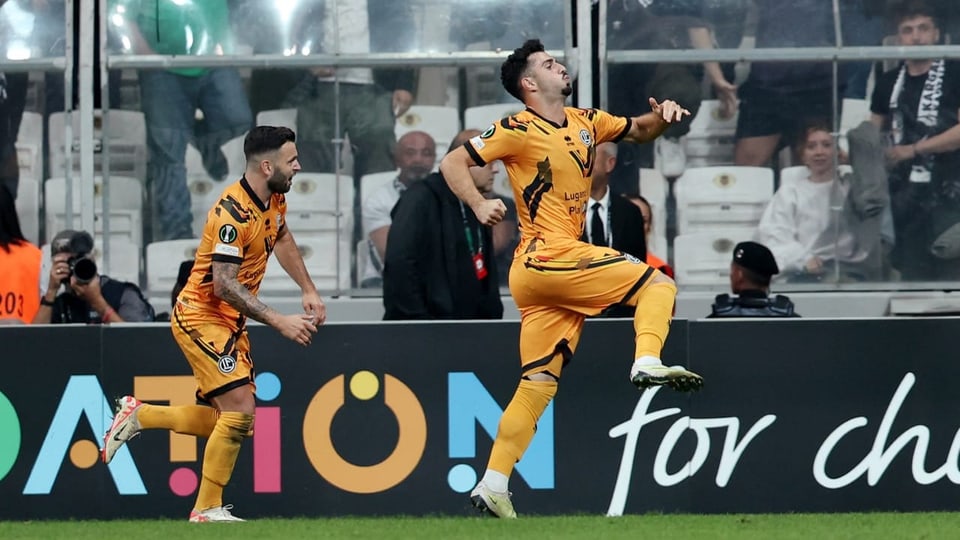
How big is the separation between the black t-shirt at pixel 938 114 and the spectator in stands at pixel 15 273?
537cm

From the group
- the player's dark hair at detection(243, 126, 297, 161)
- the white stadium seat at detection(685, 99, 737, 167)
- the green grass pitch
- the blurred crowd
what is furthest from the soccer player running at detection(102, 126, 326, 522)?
the white stadium seat at detection(685, 99, 737, 167)

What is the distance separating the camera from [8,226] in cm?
1057

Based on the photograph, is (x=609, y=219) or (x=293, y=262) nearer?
(x=293, y=262)

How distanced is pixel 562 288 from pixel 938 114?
4.51 metres

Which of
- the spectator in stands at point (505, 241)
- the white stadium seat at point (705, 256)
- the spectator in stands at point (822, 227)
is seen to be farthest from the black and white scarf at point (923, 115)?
the spectator in stands at point (505, 241)

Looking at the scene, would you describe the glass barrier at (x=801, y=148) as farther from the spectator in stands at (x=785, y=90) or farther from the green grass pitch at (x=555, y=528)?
the green grass pitch at (x=555, y=528)

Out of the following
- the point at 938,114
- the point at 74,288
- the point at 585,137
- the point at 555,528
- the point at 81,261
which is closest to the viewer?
the point at 555,528

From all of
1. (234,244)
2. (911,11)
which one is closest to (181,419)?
(234,244)

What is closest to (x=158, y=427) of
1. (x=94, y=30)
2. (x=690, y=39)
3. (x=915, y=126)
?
(x=94, y=30)

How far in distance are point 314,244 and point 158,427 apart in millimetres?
3085

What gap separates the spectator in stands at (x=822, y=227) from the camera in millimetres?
11820

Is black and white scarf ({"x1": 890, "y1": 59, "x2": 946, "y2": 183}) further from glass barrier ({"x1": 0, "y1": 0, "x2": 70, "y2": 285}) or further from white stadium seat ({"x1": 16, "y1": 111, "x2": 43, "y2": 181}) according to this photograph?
white stadium seat ({"x1": 16, "y1": 111, "x2": 43, "y2": 181})

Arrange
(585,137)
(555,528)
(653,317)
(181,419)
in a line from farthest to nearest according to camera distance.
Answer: (181,419) < (585,137) < (653,317) < (555,528)

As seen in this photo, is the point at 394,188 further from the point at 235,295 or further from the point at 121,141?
the point at 235,295
